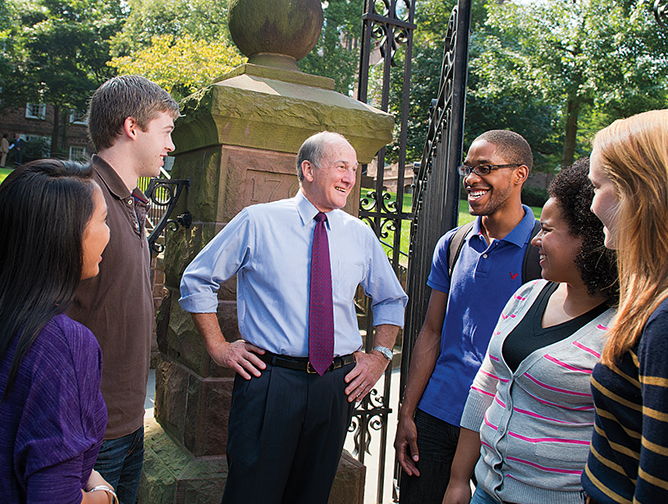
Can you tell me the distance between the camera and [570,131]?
25.3 metres

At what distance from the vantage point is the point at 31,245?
1.35 meters

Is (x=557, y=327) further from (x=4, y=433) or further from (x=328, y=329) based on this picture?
(x=4, y=433)

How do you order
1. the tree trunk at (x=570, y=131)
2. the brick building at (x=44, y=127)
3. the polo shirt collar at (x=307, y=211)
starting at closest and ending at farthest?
1. the polo shirt collar at (x=307, y=211)
2. the tree trunk at (x=570, y=131)
3. the brick building at (x=44, y=127)

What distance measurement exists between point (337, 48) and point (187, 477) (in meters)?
30.3

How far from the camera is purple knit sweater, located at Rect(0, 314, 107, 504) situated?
4.05ft

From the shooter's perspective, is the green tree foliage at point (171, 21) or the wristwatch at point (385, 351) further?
the green tree foliage at point (171, 21)

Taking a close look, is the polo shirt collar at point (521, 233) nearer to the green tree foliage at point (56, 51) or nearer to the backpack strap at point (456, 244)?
the backpack strap at point (456, 244)

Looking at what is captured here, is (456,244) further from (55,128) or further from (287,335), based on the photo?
(55,128)

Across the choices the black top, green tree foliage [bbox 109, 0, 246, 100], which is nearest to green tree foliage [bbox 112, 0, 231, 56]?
green tree foliage [bbox 109, 0, 246, 100]

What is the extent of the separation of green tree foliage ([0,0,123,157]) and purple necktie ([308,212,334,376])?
110 feet

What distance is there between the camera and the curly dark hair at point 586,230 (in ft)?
5.51

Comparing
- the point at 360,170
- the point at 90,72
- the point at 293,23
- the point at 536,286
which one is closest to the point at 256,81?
the point at 293,23

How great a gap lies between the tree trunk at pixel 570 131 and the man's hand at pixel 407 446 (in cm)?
2417

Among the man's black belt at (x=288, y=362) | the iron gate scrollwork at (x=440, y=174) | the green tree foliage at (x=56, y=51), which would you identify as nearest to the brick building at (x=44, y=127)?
the green tree foliage at (x=56, y=51)
